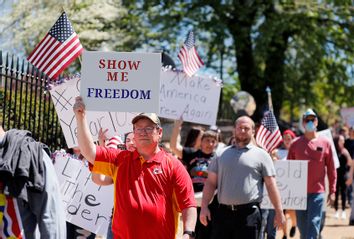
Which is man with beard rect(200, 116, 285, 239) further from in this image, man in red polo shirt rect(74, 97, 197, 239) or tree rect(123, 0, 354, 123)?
tree rect(123, 0, 354, 123)

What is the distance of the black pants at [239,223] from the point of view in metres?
7.65

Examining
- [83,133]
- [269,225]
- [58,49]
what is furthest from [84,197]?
[269,225]

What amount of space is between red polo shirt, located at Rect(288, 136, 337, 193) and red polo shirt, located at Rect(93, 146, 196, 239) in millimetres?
5042

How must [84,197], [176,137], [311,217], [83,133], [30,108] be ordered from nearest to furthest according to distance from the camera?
[83,133] → [84,197] → [176,137] → [30,108] → [311,217]

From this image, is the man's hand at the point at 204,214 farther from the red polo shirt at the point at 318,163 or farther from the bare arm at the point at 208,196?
the red polo shirt at the point at 318,163

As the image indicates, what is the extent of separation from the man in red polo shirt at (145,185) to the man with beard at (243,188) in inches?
87.8

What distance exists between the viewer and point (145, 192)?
211 inches

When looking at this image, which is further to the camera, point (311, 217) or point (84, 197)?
point (311, 217)

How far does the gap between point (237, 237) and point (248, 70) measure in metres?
17.5

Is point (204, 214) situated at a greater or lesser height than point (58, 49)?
lesser

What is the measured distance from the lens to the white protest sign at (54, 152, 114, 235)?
24.7ft

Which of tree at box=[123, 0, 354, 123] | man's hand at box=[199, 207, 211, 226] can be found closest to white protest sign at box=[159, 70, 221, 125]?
man's hand at box=[199, 207, 211, 226]

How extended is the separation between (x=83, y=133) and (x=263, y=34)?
17.2 meters

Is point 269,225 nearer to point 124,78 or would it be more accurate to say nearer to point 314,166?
point 314,166
